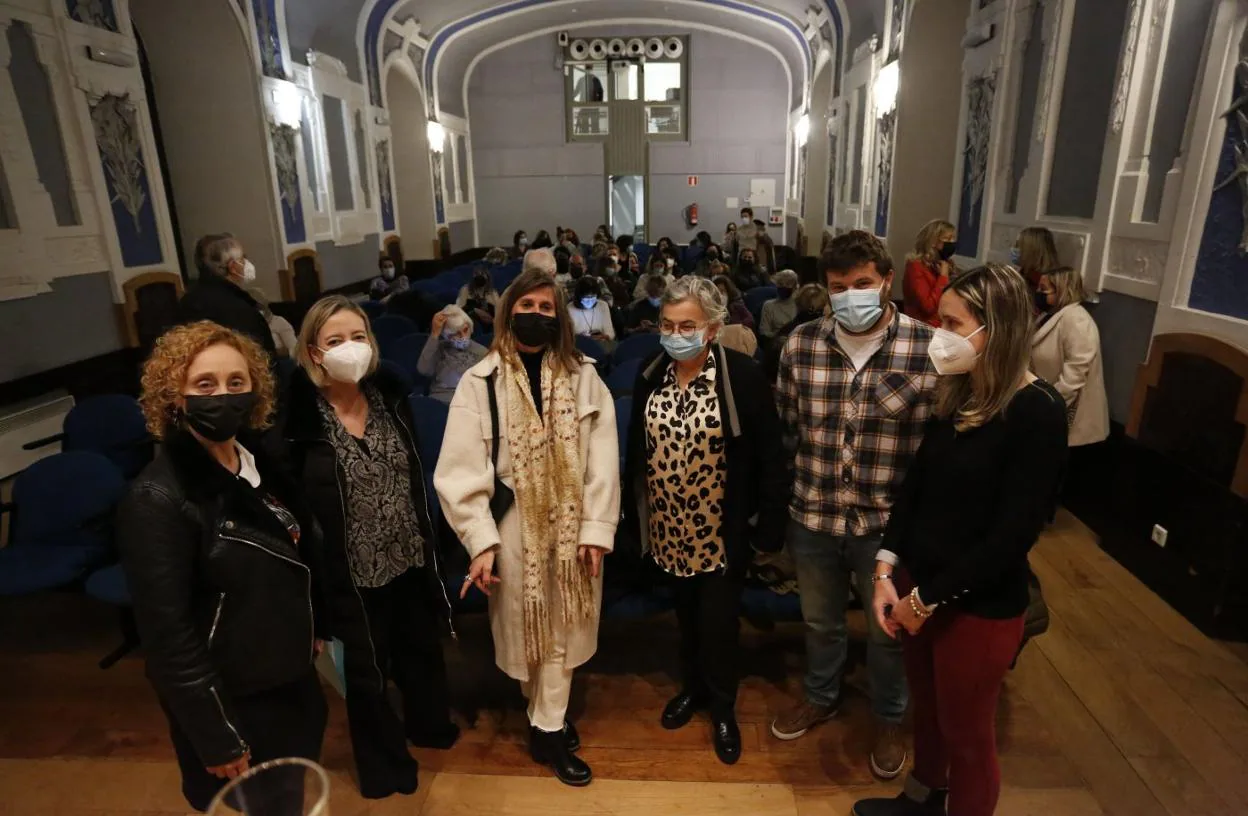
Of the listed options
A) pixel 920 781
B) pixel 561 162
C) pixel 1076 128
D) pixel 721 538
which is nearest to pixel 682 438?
pixel 721 538

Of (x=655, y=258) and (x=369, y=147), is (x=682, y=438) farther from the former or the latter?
(x=369, y=147)

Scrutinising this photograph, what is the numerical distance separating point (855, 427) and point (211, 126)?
759 centimetres

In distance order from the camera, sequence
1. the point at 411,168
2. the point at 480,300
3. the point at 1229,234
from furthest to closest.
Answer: the point at 411,168
the point at 480,300
the point at 1229,234

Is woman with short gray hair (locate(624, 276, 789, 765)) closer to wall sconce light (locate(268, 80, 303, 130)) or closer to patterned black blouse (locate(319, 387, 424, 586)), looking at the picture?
patterned black blouse (locate(319, 387, 424, 586))

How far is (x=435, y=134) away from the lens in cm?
1282

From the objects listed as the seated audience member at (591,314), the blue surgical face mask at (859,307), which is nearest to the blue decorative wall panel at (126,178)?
the seated audience member at (591,314)

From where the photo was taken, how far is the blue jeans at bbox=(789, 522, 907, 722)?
2178mm

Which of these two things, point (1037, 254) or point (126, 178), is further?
point (126, 178)

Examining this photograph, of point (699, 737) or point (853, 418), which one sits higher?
point (853, 418)

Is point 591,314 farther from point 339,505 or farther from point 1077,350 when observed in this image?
point 339,505

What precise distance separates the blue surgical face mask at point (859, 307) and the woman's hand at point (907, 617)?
2.47 ft

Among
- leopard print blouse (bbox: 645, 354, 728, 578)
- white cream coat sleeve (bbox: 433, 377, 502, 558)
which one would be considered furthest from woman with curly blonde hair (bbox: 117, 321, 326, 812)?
leopard print blouse (bbox: 645, 354, 728, 578)

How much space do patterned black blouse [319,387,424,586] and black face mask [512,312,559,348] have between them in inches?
18.2

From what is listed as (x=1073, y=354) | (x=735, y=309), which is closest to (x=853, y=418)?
(x=1073, y=354)
